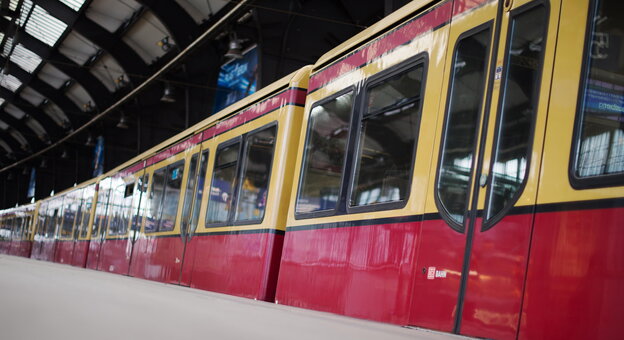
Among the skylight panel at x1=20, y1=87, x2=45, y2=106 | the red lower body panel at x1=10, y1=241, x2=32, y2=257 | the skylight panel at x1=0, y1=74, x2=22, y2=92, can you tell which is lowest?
the red lower body panel at x1=10, y1=241, x2=32, y2=257

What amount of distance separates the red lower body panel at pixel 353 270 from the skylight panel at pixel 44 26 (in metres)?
19.8

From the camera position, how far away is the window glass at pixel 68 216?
2179cm

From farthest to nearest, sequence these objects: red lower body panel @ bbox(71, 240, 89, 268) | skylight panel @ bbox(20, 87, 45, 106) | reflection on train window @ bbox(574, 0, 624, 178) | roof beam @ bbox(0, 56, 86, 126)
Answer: skylight panel @ bbox(20, 87, 45, 106), roof beam @ bbox(0, 56, 86, 126), red lower body panel @ bbox(71, 240, 89, 268), reflection on train window @ bbox(574, 0, 624, 178)

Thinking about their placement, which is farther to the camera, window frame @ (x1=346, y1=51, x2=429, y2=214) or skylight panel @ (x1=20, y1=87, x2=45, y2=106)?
skylight panel @ (x1=20, y1=87, x2=45, y2=106)

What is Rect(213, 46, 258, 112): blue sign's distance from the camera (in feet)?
65.1

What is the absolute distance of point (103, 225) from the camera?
1711 cm

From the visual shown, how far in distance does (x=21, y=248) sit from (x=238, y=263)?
26.9 m

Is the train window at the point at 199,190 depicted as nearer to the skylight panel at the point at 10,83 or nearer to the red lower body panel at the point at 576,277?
the red lower body panel at the point at 576,277

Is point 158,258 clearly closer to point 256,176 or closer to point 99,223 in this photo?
point 256,176

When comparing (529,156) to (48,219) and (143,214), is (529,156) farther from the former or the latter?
(48,219)

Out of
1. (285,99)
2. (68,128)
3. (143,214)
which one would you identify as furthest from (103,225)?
(68,128)

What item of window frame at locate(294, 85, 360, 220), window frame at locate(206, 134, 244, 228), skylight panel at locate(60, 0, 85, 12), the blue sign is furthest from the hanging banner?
Answer: window frame at locate(294, 85, 360, 220)

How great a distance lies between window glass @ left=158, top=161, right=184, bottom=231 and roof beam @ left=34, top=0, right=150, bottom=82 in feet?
42.8

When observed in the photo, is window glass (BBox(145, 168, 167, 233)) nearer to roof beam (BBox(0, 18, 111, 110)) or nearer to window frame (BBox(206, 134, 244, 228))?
window frame (BBox(206, 134, 244, 228))
